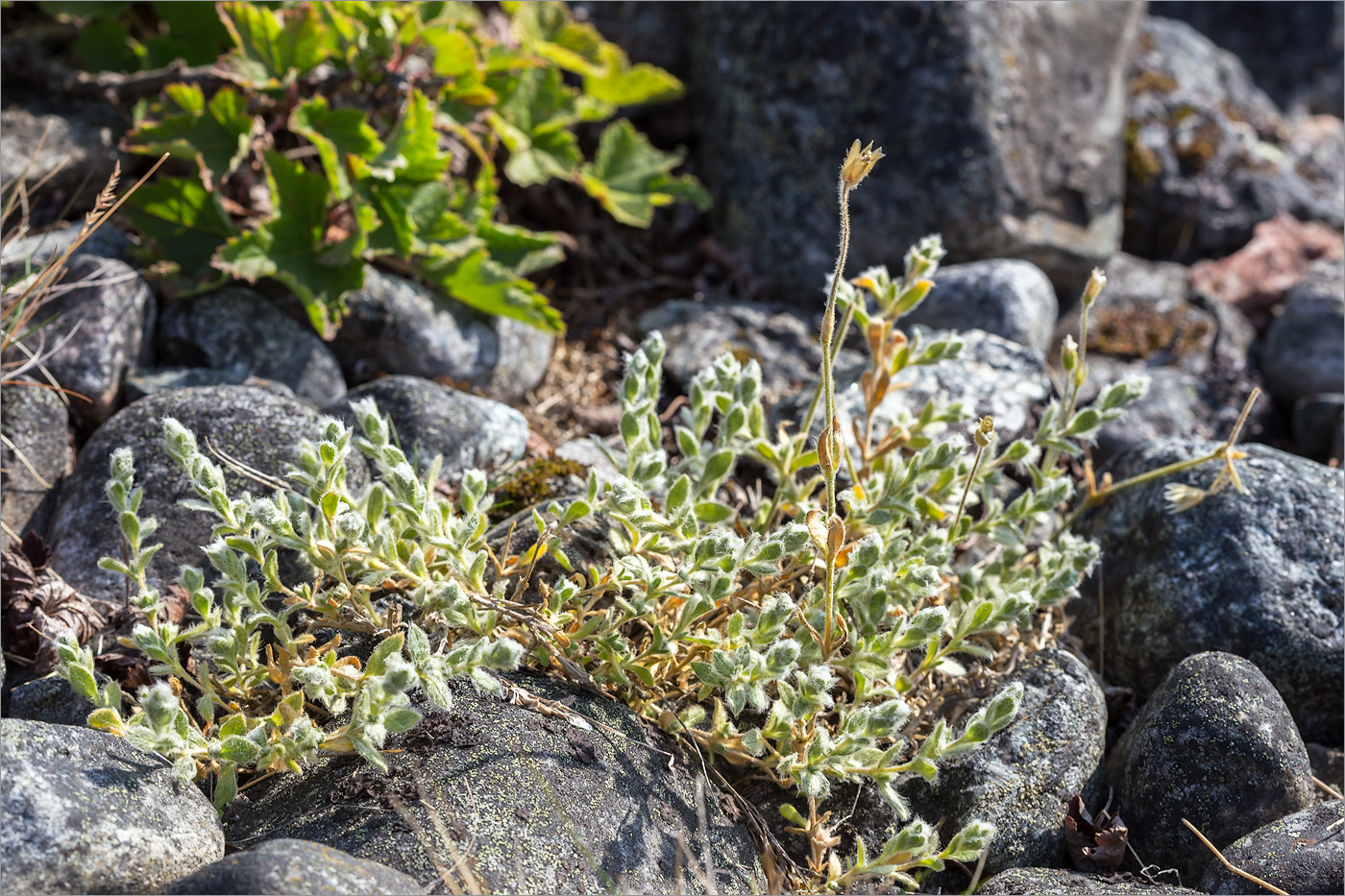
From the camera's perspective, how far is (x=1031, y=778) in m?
2.97

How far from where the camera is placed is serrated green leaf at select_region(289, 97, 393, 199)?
4.00m

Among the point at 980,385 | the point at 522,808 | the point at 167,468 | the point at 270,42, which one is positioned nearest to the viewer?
the point at 522,808

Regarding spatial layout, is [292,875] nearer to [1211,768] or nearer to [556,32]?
[1211,768]

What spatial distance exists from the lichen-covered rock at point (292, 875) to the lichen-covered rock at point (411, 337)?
2.50m

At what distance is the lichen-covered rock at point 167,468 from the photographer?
323cm

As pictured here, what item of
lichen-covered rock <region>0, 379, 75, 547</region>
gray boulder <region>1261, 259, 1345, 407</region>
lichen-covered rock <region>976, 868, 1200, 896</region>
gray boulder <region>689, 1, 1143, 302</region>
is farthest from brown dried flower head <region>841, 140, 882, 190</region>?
gray boulder <region>1261, 259, 1345, 407</region>

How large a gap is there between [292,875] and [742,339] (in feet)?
11.0

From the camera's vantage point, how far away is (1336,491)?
11.7ft

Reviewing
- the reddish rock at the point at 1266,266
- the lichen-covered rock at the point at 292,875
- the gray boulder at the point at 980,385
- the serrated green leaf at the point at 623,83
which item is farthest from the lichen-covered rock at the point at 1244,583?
the serrated green leaf at the point at 623,83

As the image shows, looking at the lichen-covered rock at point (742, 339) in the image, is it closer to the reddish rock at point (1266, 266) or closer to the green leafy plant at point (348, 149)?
the green leafy plant at point (348, 149)

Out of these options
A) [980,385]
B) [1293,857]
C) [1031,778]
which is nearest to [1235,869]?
[1293,857]

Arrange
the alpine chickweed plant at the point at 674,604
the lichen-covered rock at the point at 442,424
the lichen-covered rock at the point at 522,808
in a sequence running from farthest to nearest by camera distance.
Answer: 1. the lichen-covered rock at the point at 442,424
2. the alpine chickweed plant at the point at 674,604
3. the lichen-covered rock at the point at 522,808

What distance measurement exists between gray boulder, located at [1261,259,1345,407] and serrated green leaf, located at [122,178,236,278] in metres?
4.72

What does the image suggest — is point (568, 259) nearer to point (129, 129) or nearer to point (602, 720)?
point (129, 129)
